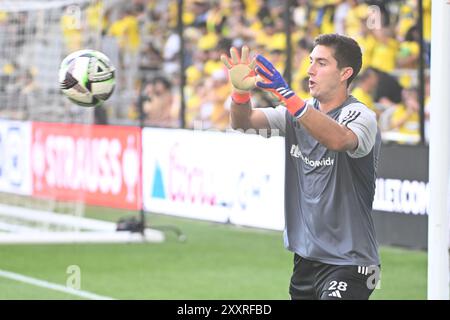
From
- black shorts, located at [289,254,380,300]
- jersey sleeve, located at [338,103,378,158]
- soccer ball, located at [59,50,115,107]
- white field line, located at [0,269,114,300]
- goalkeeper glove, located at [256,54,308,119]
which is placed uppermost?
soccer ball, located at [59,50,115,107]

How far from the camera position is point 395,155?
1276 cm

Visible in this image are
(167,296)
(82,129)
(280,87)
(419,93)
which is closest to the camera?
(280,87)

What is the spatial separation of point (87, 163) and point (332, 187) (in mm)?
10382

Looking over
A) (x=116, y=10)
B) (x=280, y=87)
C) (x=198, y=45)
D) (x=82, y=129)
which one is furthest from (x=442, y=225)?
(x=116, y=10)

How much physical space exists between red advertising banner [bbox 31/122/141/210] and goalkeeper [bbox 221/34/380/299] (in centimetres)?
916

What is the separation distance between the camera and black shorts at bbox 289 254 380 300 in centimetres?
612

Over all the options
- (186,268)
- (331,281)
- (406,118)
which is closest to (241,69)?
(331,281)

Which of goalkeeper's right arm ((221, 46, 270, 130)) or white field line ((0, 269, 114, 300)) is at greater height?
goalkeeper's right arm ((221, 46, 270, 130))

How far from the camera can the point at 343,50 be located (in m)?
6.28

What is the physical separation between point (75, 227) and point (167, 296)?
4610 mm

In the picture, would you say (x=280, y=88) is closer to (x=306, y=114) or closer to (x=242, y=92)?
(x=306, y=114)

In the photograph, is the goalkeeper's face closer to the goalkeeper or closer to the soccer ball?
the goalkeeper

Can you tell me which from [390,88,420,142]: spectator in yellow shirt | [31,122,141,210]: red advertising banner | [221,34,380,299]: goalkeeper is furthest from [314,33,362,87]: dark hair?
[31,122,141,210]: red advertising banner
